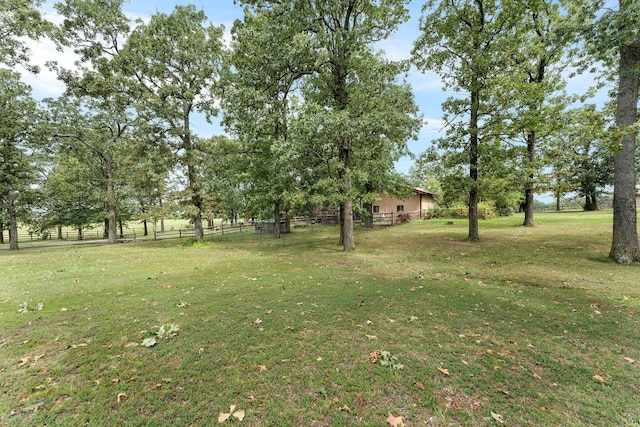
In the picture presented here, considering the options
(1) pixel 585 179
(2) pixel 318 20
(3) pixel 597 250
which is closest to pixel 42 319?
(2) pixel 318 20

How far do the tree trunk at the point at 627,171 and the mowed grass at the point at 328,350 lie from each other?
1287mm

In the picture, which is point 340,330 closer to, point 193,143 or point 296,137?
point 296,137

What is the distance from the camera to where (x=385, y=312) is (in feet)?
15.9

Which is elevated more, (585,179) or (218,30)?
(218,30)

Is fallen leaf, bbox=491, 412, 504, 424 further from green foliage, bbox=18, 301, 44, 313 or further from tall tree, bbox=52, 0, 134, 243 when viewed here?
tall tree, bbox=52, 0, 134, 243

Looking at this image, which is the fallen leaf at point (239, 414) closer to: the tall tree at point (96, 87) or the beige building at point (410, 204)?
the tall tree at point (96, 87)

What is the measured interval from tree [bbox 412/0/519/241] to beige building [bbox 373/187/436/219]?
18.1m

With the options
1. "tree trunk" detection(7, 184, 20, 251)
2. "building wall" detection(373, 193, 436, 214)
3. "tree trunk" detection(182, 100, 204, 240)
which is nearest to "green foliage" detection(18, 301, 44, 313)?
"tree trunk" detection(182, 100, 204, 240)

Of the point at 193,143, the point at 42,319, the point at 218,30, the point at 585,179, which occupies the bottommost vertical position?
the point at 42,319

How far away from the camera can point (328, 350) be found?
3539 mm

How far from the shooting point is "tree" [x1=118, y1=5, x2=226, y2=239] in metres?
15.3

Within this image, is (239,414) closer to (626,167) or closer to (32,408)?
(32,408)

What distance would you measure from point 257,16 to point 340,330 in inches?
517

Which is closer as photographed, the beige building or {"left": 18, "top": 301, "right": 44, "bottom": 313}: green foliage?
{"left": 18, "top": 301, "right": 44, "bottom": 313}: green foliage
